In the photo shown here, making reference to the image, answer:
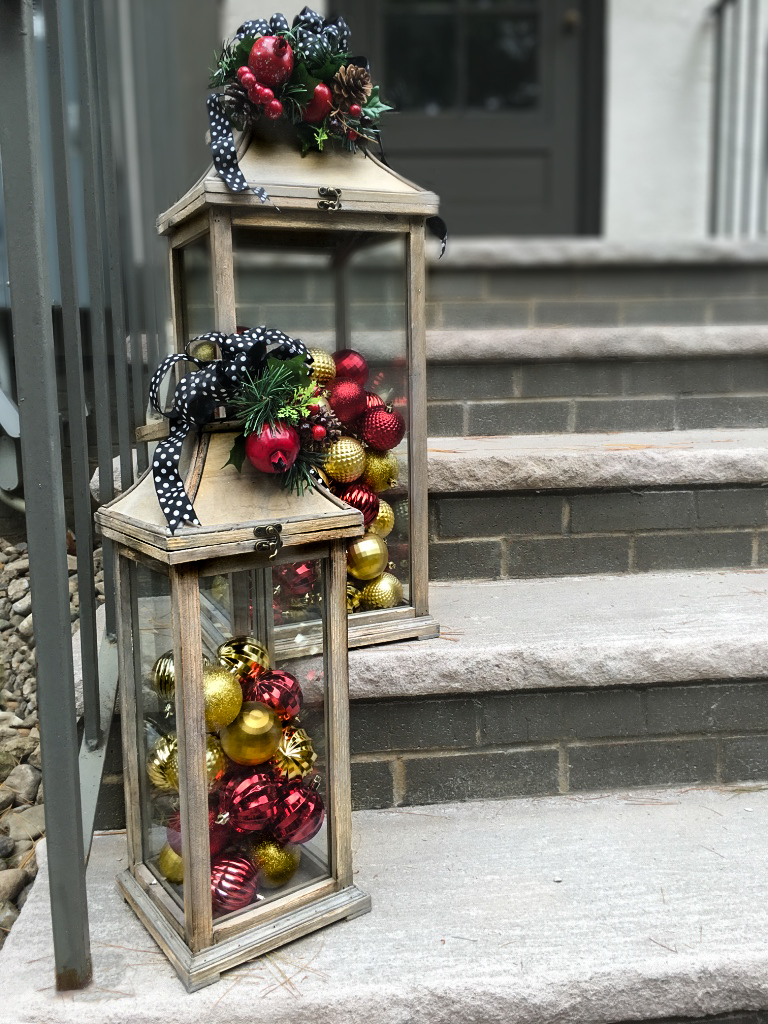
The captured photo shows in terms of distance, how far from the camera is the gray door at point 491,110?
11.6 ft

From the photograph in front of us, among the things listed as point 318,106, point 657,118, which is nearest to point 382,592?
point 318,106

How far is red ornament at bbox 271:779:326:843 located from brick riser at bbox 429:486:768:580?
0.61 m

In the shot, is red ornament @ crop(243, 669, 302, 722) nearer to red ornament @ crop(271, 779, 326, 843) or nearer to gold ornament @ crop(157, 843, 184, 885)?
red ornament @ crop(271, 779, 326, 843)

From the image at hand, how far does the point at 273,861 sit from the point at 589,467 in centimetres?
86

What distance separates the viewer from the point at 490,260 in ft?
7.29

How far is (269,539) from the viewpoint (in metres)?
0.84

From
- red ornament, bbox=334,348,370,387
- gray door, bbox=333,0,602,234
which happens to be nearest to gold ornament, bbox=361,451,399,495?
red ornament, bbox=334,348,370,387

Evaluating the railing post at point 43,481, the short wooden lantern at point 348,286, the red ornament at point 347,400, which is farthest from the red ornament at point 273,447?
the red ornament at point 347,400

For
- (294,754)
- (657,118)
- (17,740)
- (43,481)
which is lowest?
(17,740)

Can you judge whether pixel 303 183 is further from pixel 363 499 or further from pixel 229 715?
pixel 229 715

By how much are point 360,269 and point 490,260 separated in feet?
3.51

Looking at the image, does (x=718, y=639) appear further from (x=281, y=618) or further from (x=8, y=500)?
(x=8, y=500)

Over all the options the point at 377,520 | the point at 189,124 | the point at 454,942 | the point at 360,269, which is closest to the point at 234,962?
the point at 454,942

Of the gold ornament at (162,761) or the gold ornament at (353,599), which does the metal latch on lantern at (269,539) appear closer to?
the gold ornament at (162,761)
